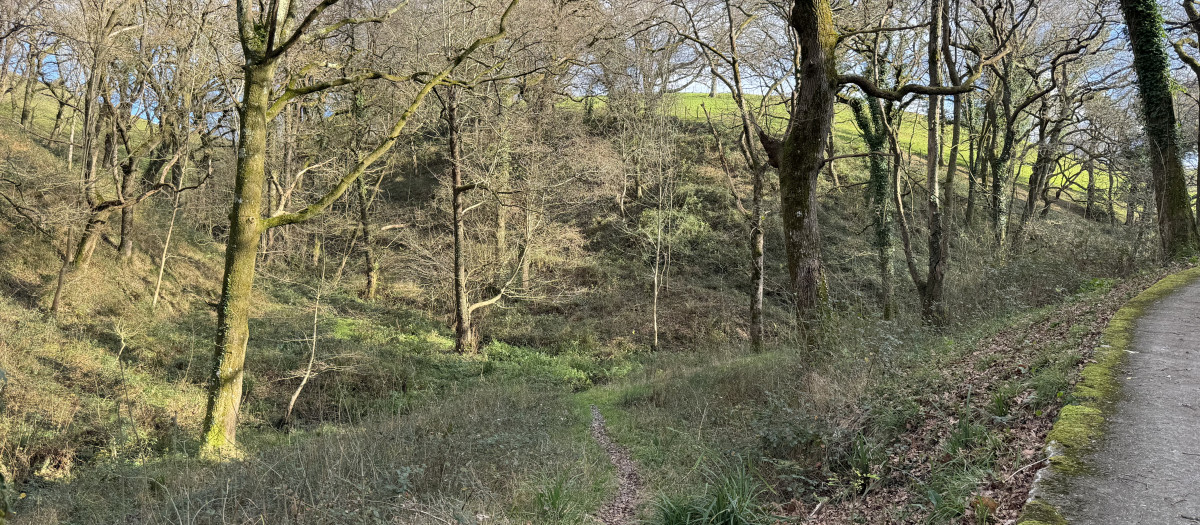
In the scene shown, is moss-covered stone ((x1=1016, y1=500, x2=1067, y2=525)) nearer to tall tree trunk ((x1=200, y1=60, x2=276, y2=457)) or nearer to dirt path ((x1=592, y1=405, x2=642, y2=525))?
dirt path ((x1=592, y1=405, x2=642, y2=525))

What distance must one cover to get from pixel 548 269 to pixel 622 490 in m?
20.4

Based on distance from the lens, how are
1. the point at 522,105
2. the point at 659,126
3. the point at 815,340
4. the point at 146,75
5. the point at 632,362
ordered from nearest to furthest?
the point at 815,340 < the point at 146,75 < the point at 632,362 < the point at 522,105 < the point at 659,126

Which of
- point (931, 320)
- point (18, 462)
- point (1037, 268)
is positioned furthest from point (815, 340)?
point (18, 462)

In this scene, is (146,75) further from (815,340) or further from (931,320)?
(931,320)

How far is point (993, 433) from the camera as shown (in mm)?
3961

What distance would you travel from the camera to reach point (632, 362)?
64.9 feet

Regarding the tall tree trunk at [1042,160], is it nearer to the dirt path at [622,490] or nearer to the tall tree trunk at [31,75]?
the dirt path at [622,490]

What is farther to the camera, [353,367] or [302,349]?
[302,349]

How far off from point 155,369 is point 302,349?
132 inches

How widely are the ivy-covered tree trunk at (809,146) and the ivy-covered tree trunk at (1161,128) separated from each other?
8.15 meters

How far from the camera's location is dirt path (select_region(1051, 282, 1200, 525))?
2865 millimetres

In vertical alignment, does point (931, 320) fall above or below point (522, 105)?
below

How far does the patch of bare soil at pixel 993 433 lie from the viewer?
334cm

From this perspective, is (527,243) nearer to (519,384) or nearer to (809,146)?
(519,384)
